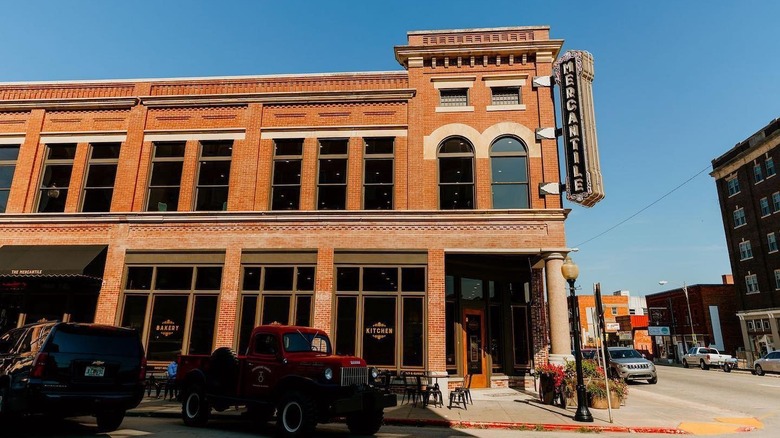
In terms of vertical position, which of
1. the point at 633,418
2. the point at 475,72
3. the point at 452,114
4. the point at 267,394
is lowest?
the point at 633,418

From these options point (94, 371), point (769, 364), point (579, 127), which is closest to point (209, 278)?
point (94, 371)

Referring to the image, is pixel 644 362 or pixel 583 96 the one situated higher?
pixel 583 96

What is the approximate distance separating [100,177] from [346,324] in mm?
11770

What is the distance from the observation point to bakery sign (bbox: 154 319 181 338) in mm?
16642

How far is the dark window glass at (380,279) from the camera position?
1638 centimetres

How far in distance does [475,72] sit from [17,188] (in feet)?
61.9

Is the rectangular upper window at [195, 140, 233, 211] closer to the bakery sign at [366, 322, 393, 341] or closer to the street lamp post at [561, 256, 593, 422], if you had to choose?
the bakery sign at [366, 322, 393, 341]

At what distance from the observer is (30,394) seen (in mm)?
7793

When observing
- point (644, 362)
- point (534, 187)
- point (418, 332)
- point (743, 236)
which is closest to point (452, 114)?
point (534, 187)

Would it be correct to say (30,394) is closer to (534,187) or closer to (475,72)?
(534,187)

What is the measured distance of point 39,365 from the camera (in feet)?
26.2

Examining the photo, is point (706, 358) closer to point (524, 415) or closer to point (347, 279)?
point (524, 415)

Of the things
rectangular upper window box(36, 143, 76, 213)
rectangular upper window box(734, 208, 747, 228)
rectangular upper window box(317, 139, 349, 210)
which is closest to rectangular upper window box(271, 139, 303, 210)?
rectangular upper window box(317, 139, 349, 210)

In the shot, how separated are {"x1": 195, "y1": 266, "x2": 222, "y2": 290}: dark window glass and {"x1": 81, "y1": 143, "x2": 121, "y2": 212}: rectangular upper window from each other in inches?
193
